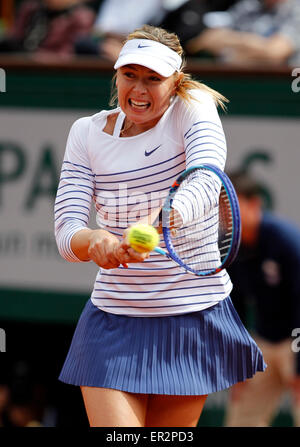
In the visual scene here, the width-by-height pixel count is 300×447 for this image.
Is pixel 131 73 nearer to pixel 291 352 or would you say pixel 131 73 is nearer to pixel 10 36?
pixel 291 352

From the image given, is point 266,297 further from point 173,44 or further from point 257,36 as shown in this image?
point 173,44

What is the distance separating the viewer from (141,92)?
2.62 meters

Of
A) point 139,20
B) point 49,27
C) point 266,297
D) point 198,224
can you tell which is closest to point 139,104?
point 198,224

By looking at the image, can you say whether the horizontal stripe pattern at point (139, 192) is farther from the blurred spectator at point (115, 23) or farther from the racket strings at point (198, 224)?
the blurred spectator at point (115, 23)

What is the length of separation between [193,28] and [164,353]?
3963mm

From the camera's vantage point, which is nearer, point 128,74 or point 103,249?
point 103,249

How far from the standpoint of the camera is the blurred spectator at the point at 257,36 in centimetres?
599

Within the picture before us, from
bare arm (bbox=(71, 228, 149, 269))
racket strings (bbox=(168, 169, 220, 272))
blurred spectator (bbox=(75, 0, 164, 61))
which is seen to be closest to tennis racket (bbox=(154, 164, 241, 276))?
racket strings (bbox=(168, 169, 220, 272))

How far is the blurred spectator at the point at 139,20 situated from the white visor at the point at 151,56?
3.53m

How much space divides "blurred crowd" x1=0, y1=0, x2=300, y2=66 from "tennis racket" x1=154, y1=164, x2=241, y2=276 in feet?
11.2

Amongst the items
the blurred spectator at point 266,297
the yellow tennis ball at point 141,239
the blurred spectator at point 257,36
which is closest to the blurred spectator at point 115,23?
the blurred spectator at point 257,36

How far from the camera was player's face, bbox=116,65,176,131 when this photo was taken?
8.62 ft

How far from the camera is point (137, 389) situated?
2697 mm
